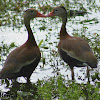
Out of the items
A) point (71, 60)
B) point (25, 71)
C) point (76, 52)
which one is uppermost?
point (76, 52)

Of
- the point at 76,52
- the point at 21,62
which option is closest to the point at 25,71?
the point at 21,62

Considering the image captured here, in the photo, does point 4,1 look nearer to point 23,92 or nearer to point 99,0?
point 99,0

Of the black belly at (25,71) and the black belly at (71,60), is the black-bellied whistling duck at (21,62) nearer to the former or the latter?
the black belly at (25,71)

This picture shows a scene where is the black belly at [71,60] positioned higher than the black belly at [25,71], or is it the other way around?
the black belly at [71,60]

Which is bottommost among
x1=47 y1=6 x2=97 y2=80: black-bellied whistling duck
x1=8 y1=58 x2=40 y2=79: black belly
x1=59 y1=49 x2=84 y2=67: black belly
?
x1=8 y1=58 x2=40 y2=79: black belly

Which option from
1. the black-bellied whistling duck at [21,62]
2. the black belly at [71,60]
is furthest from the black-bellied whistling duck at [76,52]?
the black-bellied whistling duck at [21,62]

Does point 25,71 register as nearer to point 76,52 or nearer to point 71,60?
point 71,60

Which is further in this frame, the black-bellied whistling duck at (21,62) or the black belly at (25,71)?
the black belly at (25,71)

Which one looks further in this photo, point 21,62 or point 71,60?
point 71,60

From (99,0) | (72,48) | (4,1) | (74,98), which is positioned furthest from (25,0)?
(74,98)

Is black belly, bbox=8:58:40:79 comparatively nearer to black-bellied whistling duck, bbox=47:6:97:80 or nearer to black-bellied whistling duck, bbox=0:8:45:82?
black-bellied whistling duck, bbox=0:8:45:82

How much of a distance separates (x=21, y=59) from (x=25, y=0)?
651 centimetres

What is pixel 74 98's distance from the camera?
348 centimetres

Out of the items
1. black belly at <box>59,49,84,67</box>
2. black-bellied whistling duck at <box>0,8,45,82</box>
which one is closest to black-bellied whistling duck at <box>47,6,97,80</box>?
black belly at <box>59,49,84,67</box>
